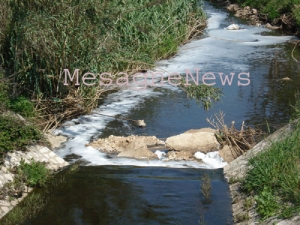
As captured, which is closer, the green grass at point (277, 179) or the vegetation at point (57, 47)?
the green grass at point (277, 179)

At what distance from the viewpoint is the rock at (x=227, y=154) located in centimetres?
916

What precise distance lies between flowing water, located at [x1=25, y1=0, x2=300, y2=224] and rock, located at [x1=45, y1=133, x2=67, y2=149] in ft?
0.57

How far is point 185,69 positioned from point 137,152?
6729mm

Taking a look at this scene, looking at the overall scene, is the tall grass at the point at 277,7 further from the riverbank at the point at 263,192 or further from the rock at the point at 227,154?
the riverbank at the point at 263,192

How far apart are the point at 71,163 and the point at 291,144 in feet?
12.5

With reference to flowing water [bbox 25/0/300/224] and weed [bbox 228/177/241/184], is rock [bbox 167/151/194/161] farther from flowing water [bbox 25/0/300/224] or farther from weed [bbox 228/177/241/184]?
weed [bbox 228/177/241/184]

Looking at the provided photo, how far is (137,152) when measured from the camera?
9.40 m

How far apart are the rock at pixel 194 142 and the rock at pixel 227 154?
0.22m

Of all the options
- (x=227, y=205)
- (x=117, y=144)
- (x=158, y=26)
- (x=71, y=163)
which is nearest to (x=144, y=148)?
(x=117, y=144)

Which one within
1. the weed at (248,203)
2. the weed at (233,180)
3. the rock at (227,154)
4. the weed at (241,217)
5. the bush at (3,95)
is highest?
the bush at (3,95)

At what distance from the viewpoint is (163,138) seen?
10430 millimetres

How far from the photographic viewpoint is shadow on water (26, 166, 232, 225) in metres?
7.17

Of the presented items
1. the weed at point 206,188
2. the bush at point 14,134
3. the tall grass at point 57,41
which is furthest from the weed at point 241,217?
the tall grass at point 57,41

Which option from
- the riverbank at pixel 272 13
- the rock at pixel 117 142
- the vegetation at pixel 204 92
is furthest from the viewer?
the riverbank at pixel 272 13
